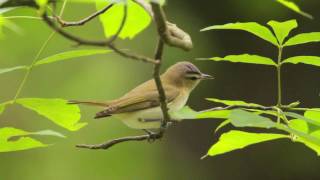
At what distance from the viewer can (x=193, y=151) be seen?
6.05 m

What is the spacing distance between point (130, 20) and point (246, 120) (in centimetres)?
39

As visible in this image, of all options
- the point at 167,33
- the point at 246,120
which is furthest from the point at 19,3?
the point at 246,120

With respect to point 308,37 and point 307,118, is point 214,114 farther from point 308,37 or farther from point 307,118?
point 308,37

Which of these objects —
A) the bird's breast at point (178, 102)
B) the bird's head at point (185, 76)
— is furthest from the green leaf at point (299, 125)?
the bird's head at point (185, 76)

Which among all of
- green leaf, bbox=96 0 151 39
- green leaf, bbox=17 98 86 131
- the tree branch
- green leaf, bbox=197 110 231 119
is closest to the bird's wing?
green leaf, bbox=17 98 86 131

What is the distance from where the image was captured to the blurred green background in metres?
5.65

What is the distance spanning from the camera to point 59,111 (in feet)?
5.36

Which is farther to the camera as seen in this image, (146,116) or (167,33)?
(146,116)

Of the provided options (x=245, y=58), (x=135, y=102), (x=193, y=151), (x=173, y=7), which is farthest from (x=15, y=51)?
(x=245, y=58)

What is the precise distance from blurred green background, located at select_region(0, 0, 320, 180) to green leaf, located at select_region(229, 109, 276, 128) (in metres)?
4.29

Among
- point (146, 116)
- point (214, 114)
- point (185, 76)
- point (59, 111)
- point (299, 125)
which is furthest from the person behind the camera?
point (185, 76)

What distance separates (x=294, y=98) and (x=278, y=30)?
4009 millimetres

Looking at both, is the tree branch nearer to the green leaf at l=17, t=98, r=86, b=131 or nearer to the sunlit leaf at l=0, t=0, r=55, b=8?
the sunlit leaf at l=0, t=0, r=55, b=8

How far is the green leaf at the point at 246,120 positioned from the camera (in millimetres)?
1202
